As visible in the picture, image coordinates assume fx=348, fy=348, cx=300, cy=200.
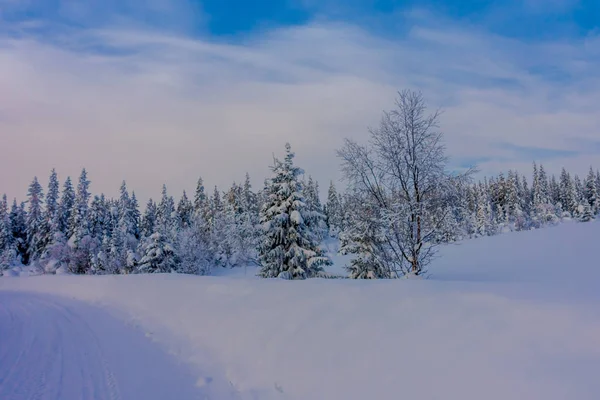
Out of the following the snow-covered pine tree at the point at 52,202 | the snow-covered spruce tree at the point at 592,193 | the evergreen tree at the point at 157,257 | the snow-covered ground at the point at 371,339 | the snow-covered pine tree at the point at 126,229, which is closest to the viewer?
the snow-covered ground at the point at 371,339

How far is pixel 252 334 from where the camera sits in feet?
24.2

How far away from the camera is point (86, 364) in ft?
22.4

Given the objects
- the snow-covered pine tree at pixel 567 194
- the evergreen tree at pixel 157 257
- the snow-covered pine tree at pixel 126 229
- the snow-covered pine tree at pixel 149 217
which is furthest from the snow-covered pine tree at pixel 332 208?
the evergreen tree at pixel 157 257

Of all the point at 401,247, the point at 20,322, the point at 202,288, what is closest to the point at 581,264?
the point at 401,247

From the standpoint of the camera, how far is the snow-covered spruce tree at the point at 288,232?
21297mm

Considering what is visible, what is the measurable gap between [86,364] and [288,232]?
15374 mm

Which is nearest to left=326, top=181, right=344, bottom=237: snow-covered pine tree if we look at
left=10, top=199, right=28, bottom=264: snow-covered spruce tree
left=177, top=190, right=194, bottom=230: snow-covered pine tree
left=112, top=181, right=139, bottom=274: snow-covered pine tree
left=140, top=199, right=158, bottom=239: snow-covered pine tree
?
left=177, top=190, right=194, bottom=230: snow-covered pine tree

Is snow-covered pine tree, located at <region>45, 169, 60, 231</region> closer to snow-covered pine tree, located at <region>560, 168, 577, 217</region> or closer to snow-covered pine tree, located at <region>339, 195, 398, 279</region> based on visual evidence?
snow-covered pine tree, located at <region>339, 195, 398, 279</region>

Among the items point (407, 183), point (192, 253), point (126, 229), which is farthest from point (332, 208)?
point (407, 183)

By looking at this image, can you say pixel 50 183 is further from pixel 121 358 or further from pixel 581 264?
pixel 581 264

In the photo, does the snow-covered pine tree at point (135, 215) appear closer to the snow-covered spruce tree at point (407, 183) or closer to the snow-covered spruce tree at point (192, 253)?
the snow-covered spruce tree at point (192, 253)

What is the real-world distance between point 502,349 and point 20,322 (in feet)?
45.2

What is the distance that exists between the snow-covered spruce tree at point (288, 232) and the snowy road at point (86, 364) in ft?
37.9

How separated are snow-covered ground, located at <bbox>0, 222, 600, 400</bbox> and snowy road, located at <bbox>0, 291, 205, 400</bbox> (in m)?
0.09
